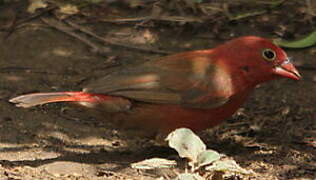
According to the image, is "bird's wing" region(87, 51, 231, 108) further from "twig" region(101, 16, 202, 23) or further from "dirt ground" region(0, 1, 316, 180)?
"twig" region(101, 16, 202, 23)

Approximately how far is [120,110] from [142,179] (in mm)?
816

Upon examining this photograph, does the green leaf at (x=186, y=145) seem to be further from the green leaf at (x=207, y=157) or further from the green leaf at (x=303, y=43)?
the green leaf at (x=303, y=43)

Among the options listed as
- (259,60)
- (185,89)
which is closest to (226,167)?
(185,89)

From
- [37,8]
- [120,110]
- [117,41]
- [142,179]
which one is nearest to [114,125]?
[120,110]

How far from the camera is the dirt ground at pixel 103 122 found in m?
4.99

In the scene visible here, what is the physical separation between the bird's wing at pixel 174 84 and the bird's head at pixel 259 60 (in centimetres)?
17

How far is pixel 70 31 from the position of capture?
7461mm

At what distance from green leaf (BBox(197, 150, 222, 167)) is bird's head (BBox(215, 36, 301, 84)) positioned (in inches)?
58.0

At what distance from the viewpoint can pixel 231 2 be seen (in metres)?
7.72

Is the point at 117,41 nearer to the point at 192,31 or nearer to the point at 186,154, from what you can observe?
the point at 192,31

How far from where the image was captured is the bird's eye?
5.47 m

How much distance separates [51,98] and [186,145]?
141 centimetres

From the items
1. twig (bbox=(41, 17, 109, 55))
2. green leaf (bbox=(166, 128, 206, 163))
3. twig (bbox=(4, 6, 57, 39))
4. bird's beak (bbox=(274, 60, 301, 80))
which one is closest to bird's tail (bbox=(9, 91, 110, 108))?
green leaf (bbox=(166, 128, 206, 163))

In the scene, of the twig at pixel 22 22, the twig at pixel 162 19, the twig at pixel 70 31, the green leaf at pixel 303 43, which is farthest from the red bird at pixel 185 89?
the twig at pixel 22 22
